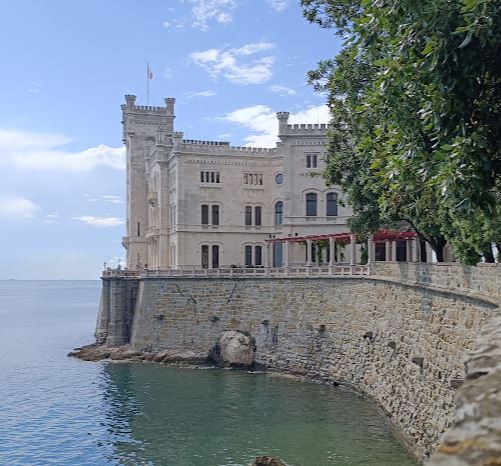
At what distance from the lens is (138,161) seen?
2635 inches

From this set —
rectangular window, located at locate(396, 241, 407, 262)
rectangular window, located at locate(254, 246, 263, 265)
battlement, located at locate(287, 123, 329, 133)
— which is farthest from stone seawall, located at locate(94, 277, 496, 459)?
battlement, located at locate(287, 123, 329, 133)

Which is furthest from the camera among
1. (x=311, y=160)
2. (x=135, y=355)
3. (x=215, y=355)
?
(x=311, y=160)

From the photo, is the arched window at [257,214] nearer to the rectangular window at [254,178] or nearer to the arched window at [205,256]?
the rectangular window at [254,178]

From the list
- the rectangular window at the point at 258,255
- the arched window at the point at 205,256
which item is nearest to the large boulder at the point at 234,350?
the arched window at the point at 205,256

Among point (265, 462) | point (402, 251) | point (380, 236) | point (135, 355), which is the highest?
point (380, 236)

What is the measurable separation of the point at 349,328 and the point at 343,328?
0.66 meters

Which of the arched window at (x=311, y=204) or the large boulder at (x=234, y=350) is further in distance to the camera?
the arched window at (x=311, y=204)

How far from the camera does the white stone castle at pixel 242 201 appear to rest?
52.3 meters

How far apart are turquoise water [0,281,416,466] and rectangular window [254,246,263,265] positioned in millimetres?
16135

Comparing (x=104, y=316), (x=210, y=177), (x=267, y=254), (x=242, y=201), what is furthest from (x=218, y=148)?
(x=104, y=316)

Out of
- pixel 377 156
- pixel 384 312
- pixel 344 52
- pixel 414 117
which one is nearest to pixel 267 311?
pixel 384 312

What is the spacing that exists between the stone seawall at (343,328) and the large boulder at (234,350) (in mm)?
576

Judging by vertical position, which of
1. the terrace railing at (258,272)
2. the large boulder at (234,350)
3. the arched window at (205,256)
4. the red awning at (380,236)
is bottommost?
the large boulder at (234,350)

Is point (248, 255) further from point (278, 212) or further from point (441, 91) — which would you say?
point (441, 91)
